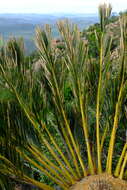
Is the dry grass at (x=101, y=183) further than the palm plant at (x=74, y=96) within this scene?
No

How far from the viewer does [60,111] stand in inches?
136

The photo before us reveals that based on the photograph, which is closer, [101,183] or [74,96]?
[101,183]

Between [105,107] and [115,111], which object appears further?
[105,107]

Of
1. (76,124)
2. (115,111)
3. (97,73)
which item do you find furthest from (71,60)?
(76,124)

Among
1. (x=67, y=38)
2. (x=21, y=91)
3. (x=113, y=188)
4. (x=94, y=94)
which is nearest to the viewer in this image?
(x=113, y=188)

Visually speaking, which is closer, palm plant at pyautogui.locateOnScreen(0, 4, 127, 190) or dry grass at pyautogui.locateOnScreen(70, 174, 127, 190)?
dry grass at pyautogui.locateOnScreen(70, 174, 127, 190)

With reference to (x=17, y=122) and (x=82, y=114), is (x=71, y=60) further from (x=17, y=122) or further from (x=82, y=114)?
(x=17, y=122)

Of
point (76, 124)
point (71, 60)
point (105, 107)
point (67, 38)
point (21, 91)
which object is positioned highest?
point (67, 38)

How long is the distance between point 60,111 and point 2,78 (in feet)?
2.41

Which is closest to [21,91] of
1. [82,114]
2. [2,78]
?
[2,78]

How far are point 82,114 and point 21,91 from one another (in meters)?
0.71

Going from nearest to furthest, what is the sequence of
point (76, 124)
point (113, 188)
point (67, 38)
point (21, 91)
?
point (113, 188), point (67, 38), point (21, 91), point (76, 124)

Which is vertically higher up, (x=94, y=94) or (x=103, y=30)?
(x=103, y=30)

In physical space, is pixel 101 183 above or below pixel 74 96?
below
